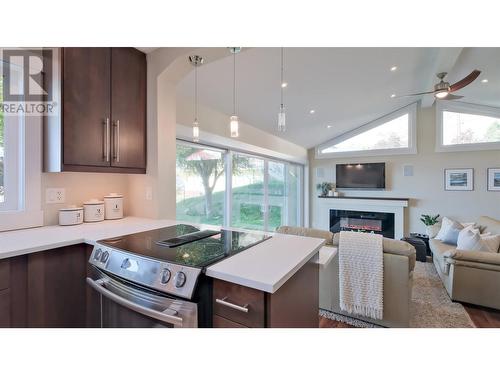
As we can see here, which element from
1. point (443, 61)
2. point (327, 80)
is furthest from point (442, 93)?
point (327, 80)

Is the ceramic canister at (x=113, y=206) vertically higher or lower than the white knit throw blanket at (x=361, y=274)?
higher

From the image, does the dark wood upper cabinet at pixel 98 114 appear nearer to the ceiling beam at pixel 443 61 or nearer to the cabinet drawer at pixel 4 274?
the cabinet drawer at pixel 4 274

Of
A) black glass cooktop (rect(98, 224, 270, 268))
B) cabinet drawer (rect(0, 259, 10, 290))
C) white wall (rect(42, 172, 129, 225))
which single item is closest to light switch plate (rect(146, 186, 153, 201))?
white wall (rect(42, 172, 129, 225))

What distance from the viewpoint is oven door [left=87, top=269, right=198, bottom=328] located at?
2.97 feet

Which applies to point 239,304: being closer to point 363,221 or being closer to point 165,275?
point 165,275

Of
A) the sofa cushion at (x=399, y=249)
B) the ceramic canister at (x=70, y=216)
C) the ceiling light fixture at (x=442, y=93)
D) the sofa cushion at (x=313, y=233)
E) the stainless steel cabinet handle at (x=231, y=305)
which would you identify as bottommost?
the sofa cushion at (x=399, y=249)

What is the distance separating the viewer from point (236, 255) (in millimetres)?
1079

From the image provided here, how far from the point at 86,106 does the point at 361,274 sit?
8.44 feet

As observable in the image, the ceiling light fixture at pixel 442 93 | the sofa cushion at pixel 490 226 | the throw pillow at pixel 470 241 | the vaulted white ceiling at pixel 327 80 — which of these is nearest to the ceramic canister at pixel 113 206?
the vaulted white ceiling at pixel 327 80

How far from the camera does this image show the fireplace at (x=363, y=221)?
5918 millimetres

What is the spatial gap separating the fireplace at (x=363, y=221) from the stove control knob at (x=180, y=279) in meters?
6.06

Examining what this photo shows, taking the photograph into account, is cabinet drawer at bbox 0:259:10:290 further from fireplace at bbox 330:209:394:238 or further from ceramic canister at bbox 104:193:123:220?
fireplace at bbox 330:209:394:238

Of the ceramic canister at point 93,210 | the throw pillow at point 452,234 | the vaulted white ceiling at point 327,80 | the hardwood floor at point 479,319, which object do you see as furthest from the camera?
the throw pillow at point 452,234
